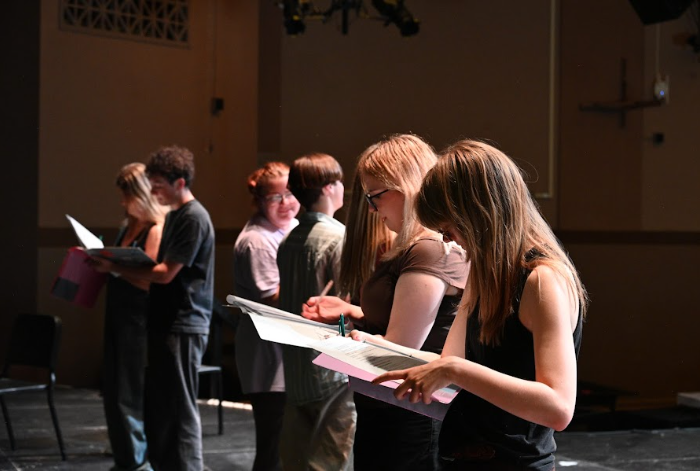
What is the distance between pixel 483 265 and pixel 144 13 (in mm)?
6996

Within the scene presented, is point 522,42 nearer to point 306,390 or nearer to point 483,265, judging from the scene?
point 306,390

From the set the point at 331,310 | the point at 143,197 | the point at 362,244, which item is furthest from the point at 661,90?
the point at 331,310

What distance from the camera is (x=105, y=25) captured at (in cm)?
776

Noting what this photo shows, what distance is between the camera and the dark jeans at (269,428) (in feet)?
11.2

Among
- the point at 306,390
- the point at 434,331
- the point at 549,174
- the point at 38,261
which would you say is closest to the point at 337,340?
the point at 434,331

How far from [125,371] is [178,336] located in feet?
2.33

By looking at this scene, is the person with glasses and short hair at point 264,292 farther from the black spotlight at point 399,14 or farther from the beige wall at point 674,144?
the beige wall at point 674,144

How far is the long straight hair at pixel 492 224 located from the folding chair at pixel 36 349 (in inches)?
129

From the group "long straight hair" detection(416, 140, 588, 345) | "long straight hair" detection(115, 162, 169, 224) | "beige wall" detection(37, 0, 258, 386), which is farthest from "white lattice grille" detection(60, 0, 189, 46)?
"long straight hair" detection(416, 140, 588, 345)

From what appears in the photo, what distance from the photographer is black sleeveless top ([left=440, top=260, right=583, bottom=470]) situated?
1493 millimetres

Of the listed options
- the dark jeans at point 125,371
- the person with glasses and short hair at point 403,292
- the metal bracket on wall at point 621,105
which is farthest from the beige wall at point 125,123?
the person with glasses and short hair at point 403,292

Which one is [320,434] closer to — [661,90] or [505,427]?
[505,427]

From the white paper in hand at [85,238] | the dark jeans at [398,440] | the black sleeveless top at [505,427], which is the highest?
the white paper in hand at [85,238]

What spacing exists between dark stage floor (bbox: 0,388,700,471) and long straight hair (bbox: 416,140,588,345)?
250 cm
